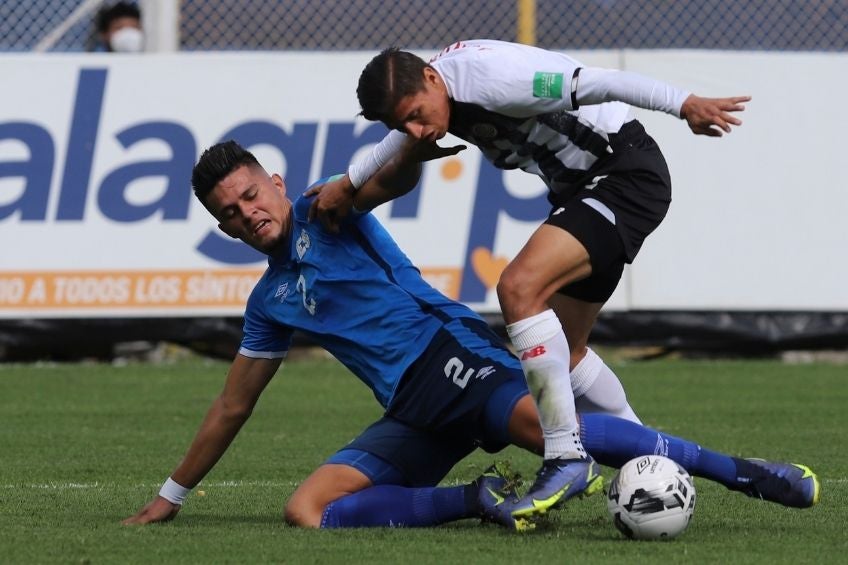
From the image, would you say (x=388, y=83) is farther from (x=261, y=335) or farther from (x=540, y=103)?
(x=261, y=335)

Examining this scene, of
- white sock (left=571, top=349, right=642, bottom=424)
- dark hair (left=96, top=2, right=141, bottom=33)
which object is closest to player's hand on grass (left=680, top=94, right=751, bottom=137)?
white sock (left=571, top=349, right=642, bottom=424)

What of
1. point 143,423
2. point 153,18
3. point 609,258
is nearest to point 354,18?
point 153,18

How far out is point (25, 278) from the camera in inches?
424

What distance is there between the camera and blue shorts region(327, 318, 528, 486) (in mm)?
5016

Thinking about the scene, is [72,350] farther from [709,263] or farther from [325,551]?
[325,551]

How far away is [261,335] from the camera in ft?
17.6

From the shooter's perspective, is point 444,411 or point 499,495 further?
point 444,411

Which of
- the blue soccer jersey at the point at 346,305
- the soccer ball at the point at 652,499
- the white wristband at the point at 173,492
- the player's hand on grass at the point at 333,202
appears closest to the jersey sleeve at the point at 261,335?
the blue soccer jersey at the point at 346,305

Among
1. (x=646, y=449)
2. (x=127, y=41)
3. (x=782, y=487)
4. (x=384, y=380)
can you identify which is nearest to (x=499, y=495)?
(x=646, y=449)

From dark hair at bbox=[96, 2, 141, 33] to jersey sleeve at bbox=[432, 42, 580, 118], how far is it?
7.30 meters

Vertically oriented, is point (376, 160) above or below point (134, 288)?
above

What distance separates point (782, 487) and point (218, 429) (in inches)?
72.7

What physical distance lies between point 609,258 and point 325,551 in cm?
137

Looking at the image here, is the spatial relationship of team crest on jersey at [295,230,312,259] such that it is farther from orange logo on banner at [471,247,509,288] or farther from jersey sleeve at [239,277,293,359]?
orange logo on banner at [471,247,509,288]
